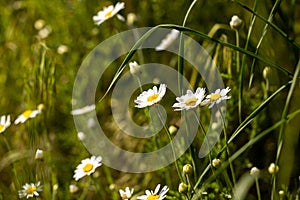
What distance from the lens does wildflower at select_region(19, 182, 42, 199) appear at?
1251 mm

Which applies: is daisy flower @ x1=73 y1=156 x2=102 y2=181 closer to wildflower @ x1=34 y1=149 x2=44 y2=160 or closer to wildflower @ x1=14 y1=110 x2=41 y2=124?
wildflower @ x1=34 y1=149 x2=44 y2=160

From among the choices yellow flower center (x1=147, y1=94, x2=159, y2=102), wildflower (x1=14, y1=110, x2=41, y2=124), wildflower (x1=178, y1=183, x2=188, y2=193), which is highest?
yellow flower center (x1=147, y1=94, x2=159, y2=102)

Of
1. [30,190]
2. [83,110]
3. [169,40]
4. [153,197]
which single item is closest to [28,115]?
[83,110]

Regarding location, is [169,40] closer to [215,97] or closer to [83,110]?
[83,110]

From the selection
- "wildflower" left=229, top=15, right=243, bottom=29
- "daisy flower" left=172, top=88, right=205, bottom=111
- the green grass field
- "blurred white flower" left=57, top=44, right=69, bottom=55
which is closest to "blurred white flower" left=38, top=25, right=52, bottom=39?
the green grass field

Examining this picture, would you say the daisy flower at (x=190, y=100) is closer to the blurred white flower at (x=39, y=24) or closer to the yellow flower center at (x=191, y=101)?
the yellow flower center at (x=191, y=101)

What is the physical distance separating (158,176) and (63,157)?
30 cm

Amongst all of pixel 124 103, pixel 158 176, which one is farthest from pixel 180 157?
pixel 124 103

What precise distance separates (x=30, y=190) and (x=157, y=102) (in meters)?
0.35

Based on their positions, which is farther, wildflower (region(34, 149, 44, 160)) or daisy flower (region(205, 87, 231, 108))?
wildflower (region(34, 149, 44, 160))

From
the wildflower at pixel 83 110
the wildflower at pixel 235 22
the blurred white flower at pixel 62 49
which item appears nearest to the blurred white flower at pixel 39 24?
the blurred white flower at pixel 62 49

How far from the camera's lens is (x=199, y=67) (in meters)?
1.47

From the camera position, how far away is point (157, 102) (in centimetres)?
111

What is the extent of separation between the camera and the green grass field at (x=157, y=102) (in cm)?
118
